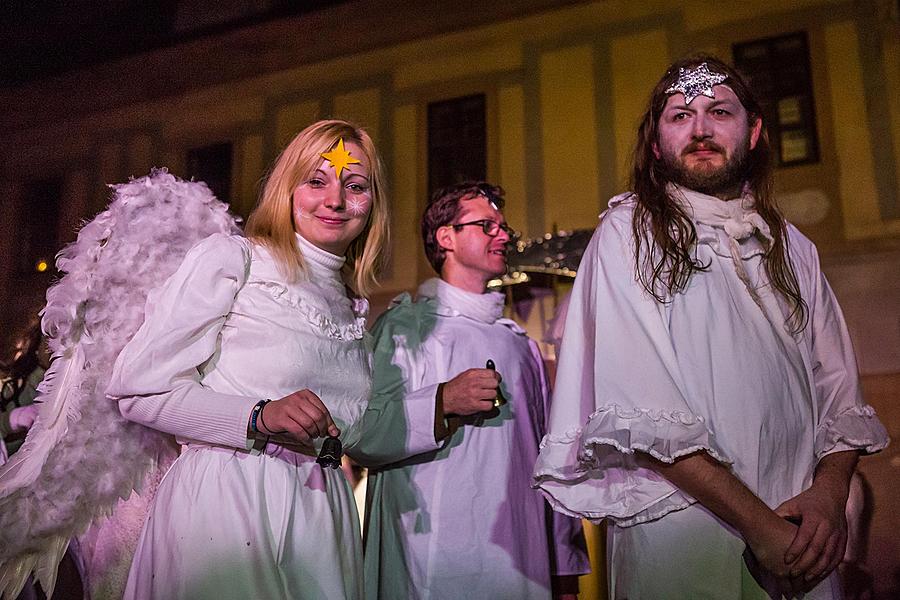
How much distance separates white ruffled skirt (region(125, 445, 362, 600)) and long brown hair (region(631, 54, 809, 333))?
77 centimetres

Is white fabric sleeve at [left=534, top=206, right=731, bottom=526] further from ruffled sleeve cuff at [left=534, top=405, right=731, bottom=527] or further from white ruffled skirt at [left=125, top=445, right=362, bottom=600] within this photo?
white ruffled skirt at [left=125, top=445, right=362, bottom=600]

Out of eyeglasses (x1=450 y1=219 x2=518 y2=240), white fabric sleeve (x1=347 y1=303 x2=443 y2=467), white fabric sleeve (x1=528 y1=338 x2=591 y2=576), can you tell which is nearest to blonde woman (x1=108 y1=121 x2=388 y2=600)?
white fabric sleeve (x1=347 y1=303 x2=443 y2=467)

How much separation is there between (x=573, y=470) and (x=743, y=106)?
851 mm

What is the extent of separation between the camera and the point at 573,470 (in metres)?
1.47

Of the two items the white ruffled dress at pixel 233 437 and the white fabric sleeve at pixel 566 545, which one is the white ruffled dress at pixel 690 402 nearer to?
the white ruffled dress at pixel 233 437

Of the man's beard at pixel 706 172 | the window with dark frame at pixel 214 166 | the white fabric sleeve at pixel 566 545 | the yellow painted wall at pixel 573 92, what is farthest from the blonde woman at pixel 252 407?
the yellow painted wall at pixel 573 92

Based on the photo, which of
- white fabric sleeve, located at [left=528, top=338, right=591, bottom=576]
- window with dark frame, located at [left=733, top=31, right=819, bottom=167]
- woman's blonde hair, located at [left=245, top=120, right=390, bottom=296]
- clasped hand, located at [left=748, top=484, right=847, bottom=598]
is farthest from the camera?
window with dark frame, located at [left=733, top=31, right=819, bottom=167]

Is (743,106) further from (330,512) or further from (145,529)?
(145,529)

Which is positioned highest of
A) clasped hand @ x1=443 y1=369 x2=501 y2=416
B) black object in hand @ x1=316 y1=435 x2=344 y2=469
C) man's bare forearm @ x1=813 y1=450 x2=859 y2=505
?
clasped hand @ x1=443 y1=369 x2=501 y2=416

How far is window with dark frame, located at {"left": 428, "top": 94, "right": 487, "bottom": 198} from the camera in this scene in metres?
6.31

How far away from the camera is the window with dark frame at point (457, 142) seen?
6.31 meters

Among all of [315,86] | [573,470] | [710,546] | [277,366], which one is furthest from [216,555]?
[315,86]

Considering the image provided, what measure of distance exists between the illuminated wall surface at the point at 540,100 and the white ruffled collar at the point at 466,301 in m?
0.96

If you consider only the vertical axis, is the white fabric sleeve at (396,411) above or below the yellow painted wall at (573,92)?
below
